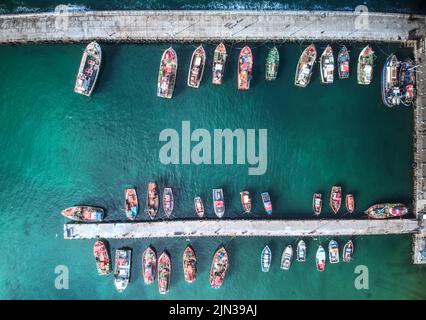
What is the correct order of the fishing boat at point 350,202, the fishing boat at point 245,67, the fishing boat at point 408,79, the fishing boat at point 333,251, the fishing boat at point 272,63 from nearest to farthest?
the fishing boat at point 245,67 → the fishing boat at point 272,63 → the fishing boat at point 408,79 → the fishing boat at point 350,202 → the fishing boat at point 333,251

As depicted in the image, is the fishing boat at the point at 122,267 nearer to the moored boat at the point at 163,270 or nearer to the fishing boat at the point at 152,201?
the moored boat at the point at 163,270

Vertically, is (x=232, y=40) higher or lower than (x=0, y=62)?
higher

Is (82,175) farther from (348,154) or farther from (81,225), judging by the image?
(348,154)

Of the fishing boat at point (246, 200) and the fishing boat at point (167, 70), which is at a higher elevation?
the fishing boat at point (167, 70)

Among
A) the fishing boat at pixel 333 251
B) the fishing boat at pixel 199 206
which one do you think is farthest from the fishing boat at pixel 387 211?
the fishing boat at pixel 199 206

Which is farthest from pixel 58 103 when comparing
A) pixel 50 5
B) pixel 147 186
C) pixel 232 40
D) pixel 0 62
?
pixel 232 40

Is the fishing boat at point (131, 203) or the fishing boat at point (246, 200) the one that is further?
the fishing boat at point (246, 200)
